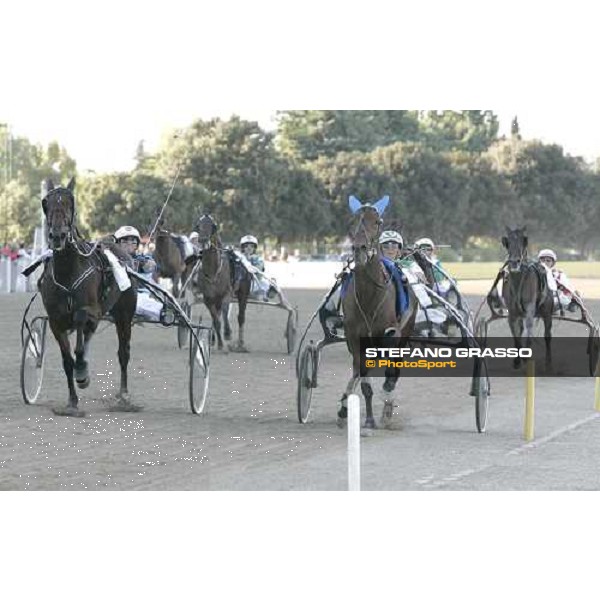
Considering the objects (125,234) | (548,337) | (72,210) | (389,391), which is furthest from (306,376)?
(548,337)

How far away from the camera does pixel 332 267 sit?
23484 millimetres

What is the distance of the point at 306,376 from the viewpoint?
11188 millimetres

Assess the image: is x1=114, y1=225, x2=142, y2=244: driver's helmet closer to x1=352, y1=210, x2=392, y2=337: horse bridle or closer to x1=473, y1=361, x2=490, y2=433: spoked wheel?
x1=352, y1=210, x2=392, y2=337: horse bridle

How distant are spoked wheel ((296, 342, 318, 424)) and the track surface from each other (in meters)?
0.17

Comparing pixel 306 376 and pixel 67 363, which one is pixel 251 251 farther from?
pixel 306 376

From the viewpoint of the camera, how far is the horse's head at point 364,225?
10.0 m

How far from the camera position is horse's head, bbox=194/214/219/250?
1745 centimetres

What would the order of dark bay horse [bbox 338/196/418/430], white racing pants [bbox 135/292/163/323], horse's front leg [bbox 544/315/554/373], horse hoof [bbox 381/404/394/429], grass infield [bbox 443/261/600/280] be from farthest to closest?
1. horse's front leg [bbox 544/315/554/373]
2. grass infield [bbox 443/261/600/280]
3. white racing pants [bbox 135/292/163/323]
4. horse hoof [bbox 381/404/394/429]
5. dark bay horse [bbox 338/196/418/430]

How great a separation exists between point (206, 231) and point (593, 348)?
16.6ft

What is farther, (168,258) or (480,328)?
(168,258)

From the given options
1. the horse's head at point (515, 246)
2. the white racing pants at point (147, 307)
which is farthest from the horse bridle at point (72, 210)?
the horse's head at point (515, 246)

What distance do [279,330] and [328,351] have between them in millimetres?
5200

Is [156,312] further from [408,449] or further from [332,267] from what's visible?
[332,267]

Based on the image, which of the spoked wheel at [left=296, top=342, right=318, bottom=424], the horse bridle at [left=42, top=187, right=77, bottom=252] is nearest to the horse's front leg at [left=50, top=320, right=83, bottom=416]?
the horse bridle at [left=42, top=187, right=77, bottom=252]
